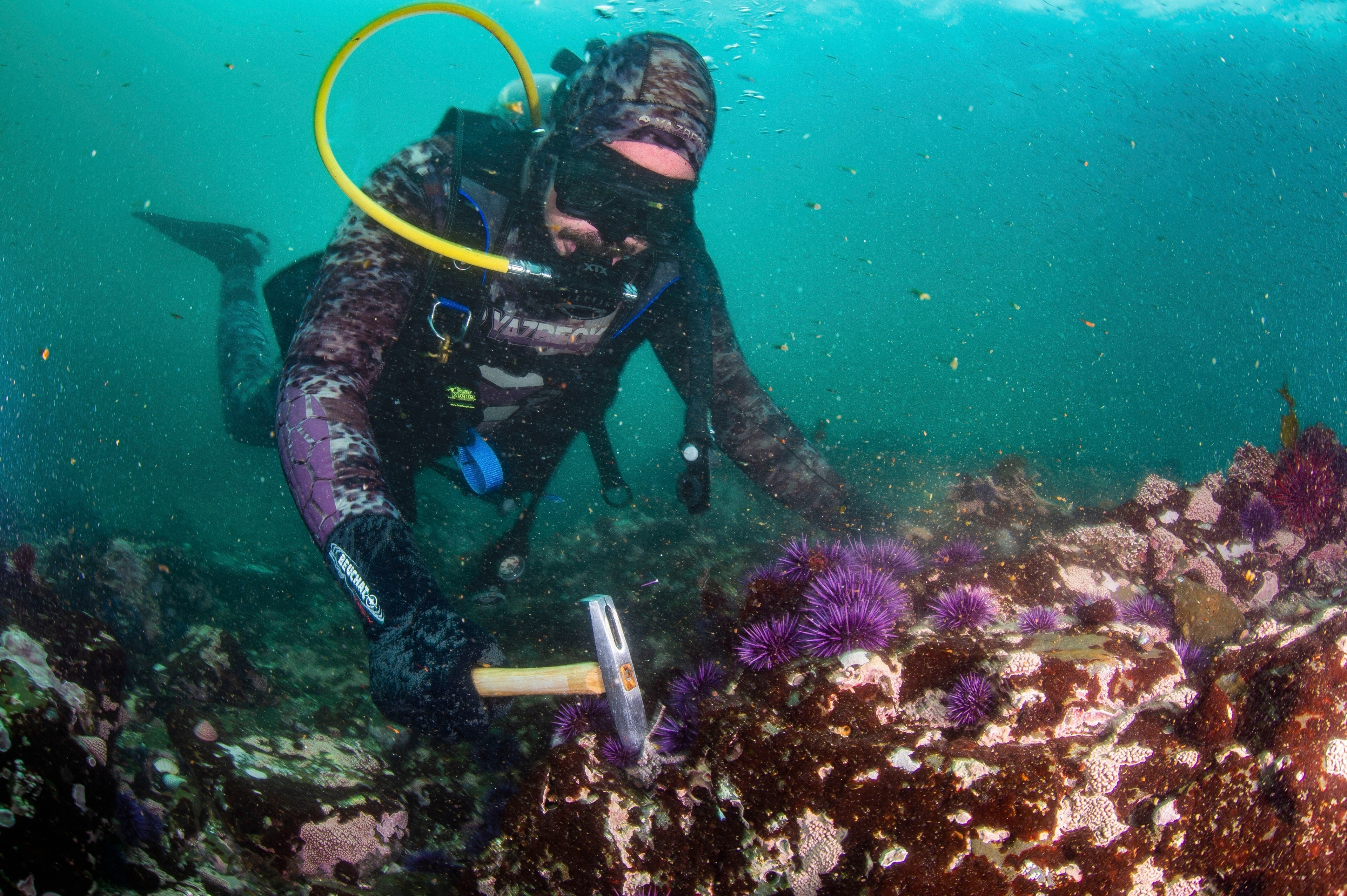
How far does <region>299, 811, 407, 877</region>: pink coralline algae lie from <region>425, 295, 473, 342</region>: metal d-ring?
2368 millimetres

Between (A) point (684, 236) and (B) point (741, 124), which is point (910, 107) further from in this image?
(A) point (684, 236)

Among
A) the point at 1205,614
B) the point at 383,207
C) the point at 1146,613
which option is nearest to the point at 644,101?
the point at 383,207

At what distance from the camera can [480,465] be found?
355 centimetres

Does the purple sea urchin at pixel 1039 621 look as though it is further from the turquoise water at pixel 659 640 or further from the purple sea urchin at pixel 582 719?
the purple sea urchin at pixel 582 719

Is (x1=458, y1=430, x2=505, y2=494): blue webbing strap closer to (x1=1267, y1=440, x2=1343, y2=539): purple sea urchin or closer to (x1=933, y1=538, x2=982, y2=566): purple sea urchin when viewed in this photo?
(x1=933, y1=538, x2=982, y2=566): purple sea urchin

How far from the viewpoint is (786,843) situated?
149 centimetres

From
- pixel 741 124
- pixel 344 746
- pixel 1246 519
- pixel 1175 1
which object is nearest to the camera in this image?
pixel 344 746

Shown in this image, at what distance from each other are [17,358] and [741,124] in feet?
282

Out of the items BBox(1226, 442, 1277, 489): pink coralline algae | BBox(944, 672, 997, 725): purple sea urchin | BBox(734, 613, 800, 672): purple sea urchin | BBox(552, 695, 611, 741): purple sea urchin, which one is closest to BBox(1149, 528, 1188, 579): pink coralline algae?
BBox(1226, 442, 1277, 489): pink coralline algae

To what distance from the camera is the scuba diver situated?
2.10 meters

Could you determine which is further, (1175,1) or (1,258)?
(1,258)

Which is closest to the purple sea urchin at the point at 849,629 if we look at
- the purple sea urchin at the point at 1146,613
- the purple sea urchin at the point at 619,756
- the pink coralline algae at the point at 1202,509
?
the purple sea urchin at the point at 619,756

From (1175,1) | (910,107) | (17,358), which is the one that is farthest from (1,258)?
(910,107)

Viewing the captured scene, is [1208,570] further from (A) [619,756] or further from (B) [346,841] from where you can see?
(B) [346,841]
